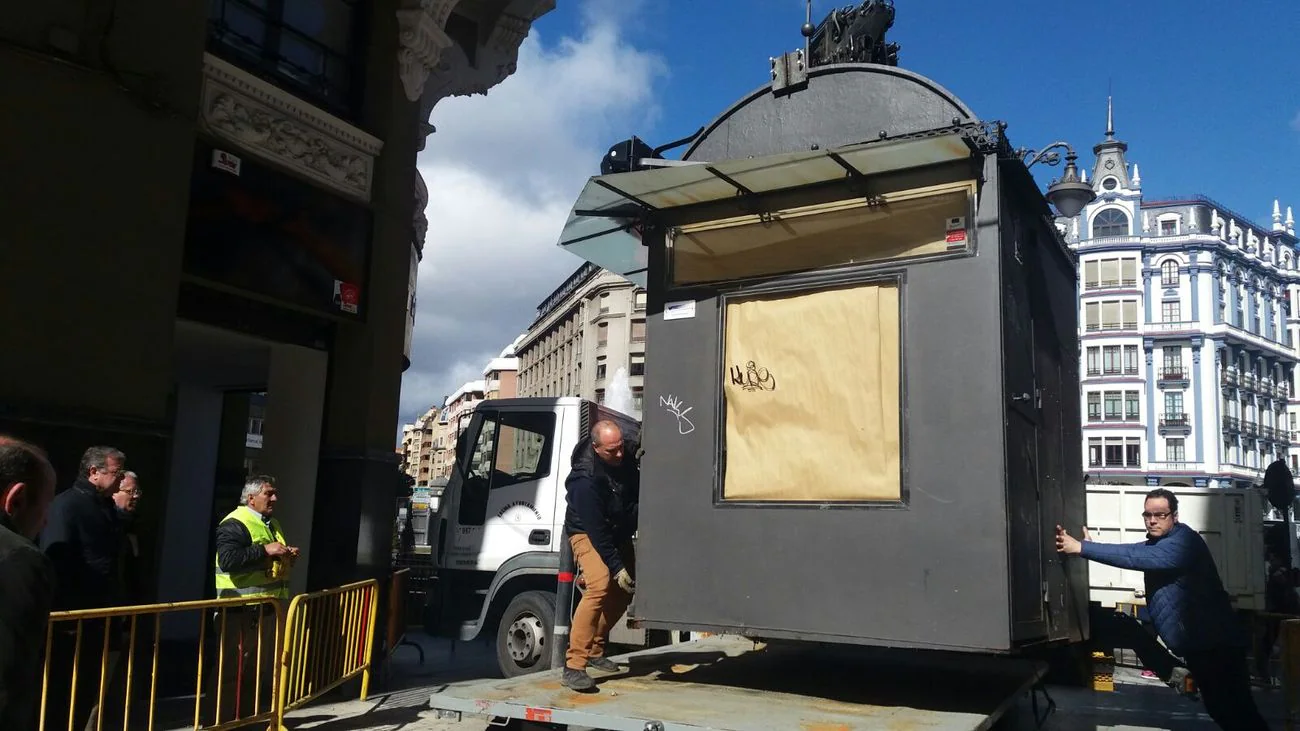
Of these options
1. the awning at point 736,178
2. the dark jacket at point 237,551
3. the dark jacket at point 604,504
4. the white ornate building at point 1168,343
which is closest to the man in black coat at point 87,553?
the dark jacket at point 237,551

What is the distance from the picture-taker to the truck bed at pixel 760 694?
434cm

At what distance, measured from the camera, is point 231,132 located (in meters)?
7.76

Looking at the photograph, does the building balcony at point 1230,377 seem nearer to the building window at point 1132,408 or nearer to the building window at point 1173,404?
the building window at point 1173,404

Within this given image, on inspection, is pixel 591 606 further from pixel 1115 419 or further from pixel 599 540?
pixel 1115 419

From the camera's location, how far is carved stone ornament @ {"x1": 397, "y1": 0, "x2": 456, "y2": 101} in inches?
370

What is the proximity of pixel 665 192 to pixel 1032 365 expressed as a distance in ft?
7.61

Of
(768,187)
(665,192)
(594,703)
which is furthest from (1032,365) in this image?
(594,703)

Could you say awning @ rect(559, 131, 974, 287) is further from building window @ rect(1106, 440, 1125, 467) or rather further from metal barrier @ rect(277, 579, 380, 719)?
building window @ rect(1106, 440, 1125, 467)

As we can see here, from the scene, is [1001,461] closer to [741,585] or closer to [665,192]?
[741,585]

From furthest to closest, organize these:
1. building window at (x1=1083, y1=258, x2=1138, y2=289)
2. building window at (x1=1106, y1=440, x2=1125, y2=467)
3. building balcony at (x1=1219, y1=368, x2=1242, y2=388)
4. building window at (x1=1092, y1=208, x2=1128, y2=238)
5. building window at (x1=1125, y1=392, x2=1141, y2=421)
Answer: building window at (x1=1092, y1=208, x2=1128, y2=238) < building window at (x1=1083, y1=258, x2=1138, y2=289) < building balcony at (x1=1219, y1=368, x2=1242, y2=388) < building window at (x1=1125, y1=392, x2=1141, y2=421) < building window at (x1=1106, y1=440, x2=1125, y2=467)

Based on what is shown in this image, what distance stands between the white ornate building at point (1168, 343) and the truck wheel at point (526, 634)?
60.8 m

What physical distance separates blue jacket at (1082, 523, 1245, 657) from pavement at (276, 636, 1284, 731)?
1161 mm

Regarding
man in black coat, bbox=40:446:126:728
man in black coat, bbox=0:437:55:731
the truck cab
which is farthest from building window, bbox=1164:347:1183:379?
man in black coat, bbox=0:437:55:731

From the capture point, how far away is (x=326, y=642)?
7.11m
